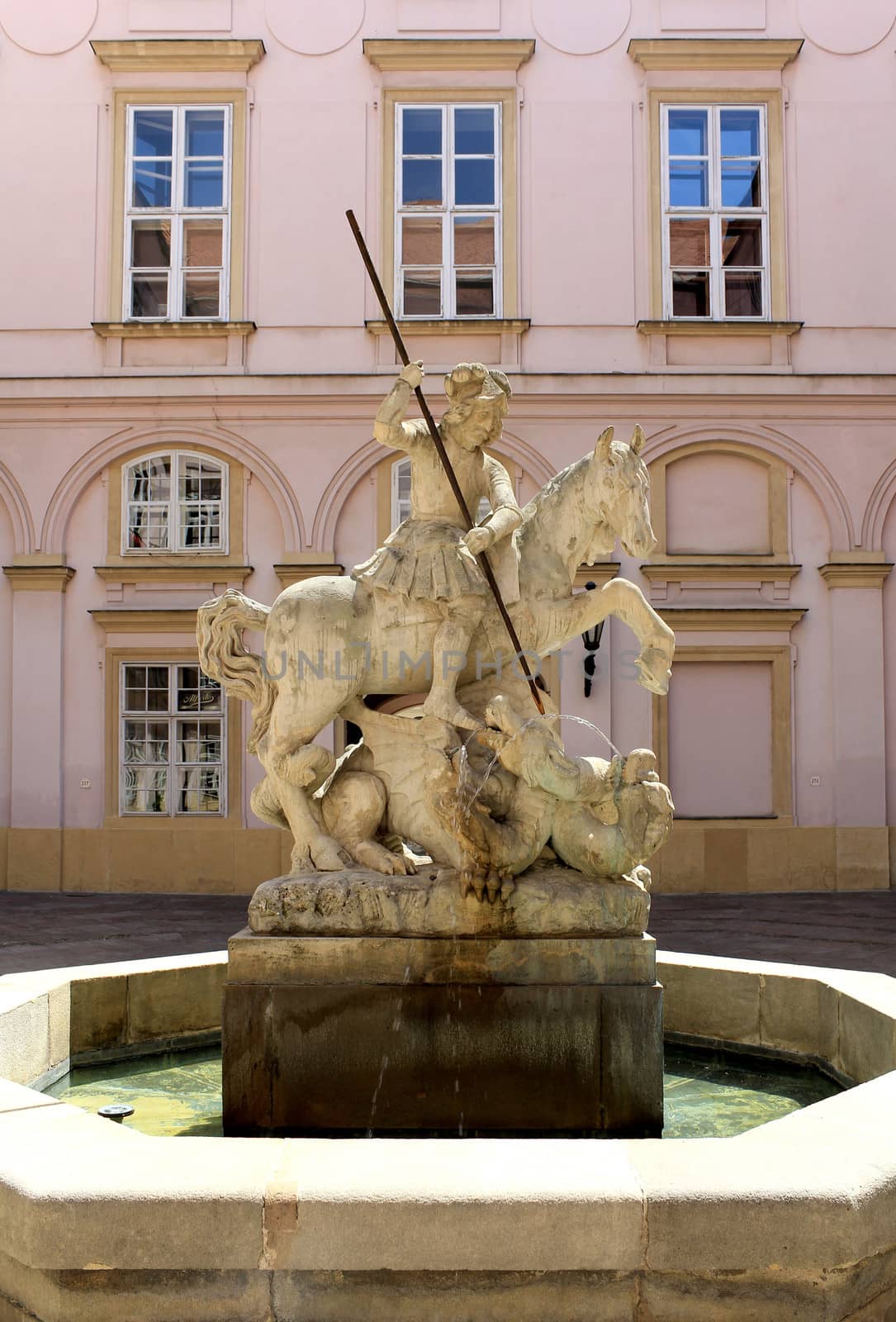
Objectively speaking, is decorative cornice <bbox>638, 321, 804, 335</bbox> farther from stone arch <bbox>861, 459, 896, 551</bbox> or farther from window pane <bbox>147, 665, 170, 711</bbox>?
window pane <bbox>147, 665, 170, 711</bbox>

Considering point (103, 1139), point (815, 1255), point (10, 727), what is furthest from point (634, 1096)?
point (10, 727)

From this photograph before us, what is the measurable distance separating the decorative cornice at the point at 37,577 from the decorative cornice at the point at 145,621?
1.65ft

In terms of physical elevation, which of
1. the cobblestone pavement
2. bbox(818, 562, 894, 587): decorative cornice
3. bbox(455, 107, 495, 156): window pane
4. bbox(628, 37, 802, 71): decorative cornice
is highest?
bbox(628, 37, 802, 71): decorative cornice

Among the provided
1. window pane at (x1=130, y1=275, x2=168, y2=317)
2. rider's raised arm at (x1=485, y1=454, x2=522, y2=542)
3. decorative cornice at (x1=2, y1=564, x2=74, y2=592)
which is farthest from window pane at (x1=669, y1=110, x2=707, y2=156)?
rider's raised arm at (x1=485, y1=454, x2=522, y2=542)

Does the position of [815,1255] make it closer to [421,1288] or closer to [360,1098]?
[421,1288]

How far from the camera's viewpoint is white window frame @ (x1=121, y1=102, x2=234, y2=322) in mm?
14469

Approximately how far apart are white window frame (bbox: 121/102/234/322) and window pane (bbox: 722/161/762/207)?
5668 millimetres

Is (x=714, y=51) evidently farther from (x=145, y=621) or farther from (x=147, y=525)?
(x=145, y=621)

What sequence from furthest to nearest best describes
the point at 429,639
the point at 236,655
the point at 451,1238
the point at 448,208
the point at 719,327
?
1. the point at 448,208
2. the point at 719,327
3. the point at 236,655
4. the point at 429,639
5. the point at 451,1238

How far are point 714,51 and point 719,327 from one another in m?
3.15

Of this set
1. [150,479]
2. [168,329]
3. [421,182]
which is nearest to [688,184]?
[421,182]

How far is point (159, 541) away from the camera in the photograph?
1434 centimetres

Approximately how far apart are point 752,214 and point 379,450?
511cm

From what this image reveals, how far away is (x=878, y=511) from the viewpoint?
14.0 m
